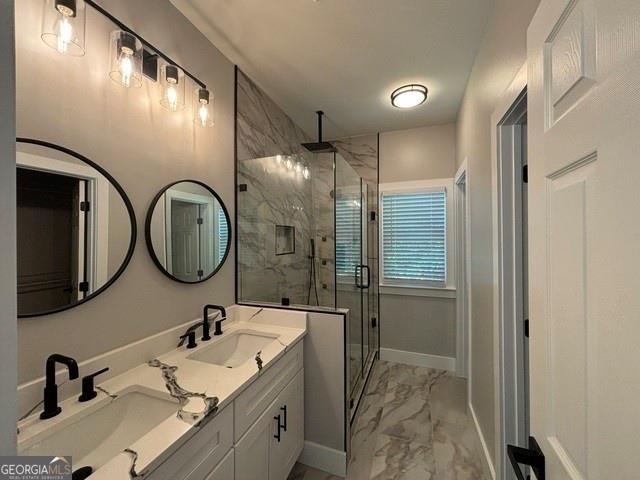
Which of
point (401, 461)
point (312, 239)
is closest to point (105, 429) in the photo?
point (401, 461)

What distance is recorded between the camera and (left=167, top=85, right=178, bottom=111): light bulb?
143 centimetres

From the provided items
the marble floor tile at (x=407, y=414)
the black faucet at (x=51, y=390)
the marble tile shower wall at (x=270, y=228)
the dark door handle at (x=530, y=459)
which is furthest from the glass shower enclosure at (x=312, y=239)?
the dark door handle at (x=530, y=459)

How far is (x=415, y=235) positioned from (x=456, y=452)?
6.49 feet

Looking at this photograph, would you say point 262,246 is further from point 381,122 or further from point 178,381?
point 381,122

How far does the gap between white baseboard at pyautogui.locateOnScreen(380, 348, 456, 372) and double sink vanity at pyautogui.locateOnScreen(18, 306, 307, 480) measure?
74.3 inches

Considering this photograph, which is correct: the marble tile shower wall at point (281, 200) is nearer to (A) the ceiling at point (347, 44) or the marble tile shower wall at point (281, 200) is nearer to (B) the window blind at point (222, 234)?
(B) the window blind at point (222, 234)

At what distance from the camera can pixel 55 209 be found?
104 centimetres

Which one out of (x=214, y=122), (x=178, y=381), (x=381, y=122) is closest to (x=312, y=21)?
(x=214, y=122)

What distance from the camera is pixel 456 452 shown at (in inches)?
74.7

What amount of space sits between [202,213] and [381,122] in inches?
86.2

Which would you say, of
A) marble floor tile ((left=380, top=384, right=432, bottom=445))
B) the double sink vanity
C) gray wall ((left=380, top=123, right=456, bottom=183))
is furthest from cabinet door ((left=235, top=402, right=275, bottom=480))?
gray wall ((left=380, top=123, right=456, bottom=183))

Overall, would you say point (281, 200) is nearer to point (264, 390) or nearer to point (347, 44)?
point (347, 44)

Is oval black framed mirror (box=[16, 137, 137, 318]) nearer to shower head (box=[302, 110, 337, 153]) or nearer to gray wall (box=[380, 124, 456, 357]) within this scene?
shower head (box=[302, 110, 337, 153])

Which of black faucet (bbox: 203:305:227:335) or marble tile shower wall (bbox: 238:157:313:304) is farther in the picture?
marble tile shower wall (bbox: 238:157:313:304)
